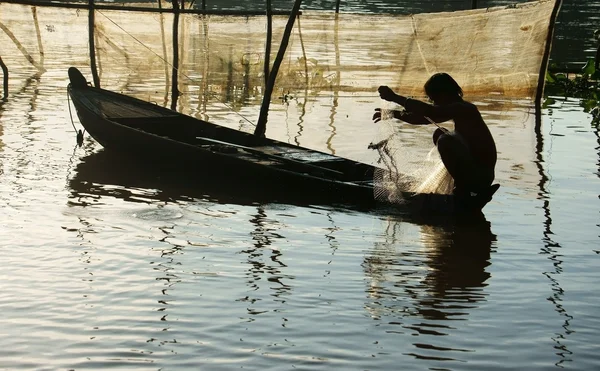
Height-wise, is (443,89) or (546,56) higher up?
(443,89)

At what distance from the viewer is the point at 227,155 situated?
7734 millimetres

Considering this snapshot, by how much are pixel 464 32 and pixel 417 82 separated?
1.11 metres

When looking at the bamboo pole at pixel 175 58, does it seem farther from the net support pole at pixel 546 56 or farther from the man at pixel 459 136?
the man at pixel 459 136

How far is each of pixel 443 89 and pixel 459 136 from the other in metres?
0.39

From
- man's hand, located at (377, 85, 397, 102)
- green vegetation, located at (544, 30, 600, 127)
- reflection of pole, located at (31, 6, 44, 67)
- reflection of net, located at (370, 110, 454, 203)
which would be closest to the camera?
man's hand, located at (377, 85, 397, 102)

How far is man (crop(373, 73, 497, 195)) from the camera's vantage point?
6492 millimetres

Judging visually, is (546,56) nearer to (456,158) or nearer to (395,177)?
(395,177)

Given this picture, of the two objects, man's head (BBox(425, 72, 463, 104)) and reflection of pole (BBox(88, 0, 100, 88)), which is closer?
man's head (BBox(425, 72, 463, 104))

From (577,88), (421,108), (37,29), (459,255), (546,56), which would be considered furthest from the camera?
(37,29)

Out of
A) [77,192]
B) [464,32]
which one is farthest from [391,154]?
[464,32]

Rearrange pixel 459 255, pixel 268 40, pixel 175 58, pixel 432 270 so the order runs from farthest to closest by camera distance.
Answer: pixel 175 58
pixel 268 40
pixel 459 255
pixel 432 270

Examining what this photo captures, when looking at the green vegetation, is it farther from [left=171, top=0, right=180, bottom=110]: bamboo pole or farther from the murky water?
[left=171, top=0, right=180, bottom=110]: bamboo pole

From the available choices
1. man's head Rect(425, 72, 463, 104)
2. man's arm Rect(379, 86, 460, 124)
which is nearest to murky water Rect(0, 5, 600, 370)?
man's arm Rect(379, 86, 460, 124)

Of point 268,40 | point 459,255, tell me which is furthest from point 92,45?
point 459,255
